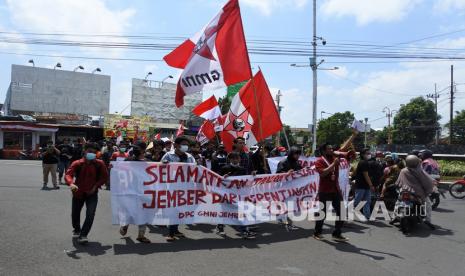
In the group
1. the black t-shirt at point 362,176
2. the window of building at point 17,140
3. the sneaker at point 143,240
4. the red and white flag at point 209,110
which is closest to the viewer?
the sneaker at point 143,240

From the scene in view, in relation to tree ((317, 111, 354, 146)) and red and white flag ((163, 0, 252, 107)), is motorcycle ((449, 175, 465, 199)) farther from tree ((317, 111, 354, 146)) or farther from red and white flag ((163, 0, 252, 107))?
tree ((317, 111, 354, 146))

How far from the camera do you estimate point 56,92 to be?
177 ft

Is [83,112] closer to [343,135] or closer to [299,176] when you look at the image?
[343,135]

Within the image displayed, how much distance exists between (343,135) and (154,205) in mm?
73821

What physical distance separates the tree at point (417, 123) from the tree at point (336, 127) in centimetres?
1033

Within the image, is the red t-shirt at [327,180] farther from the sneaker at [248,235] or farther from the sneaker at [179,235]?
the sneaker at [179,235]

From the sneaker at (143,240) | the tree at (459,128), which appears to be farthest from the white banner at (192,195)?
the tree at (459,128)

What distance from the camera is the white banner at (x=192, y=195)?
7.22 m

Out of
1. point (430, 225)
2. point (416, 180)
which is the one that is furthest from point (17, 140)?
point (430, 225)

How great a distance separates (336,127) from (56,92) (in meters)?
48.2

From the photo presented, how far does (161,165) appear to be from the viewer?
24.3 feet

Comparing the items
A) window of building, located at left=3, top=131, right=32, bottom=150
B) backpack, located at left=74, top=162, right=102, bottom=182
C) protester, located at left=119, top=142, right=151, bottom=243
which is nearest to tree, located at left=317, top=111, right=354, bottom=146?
window of building, located at left=3, top=131, right=32, bottom=150

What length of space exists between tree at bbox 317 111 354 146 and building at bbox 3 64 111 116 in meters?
39.5

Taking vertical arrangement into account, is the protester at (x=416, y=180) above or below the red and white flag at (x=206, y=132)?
below
